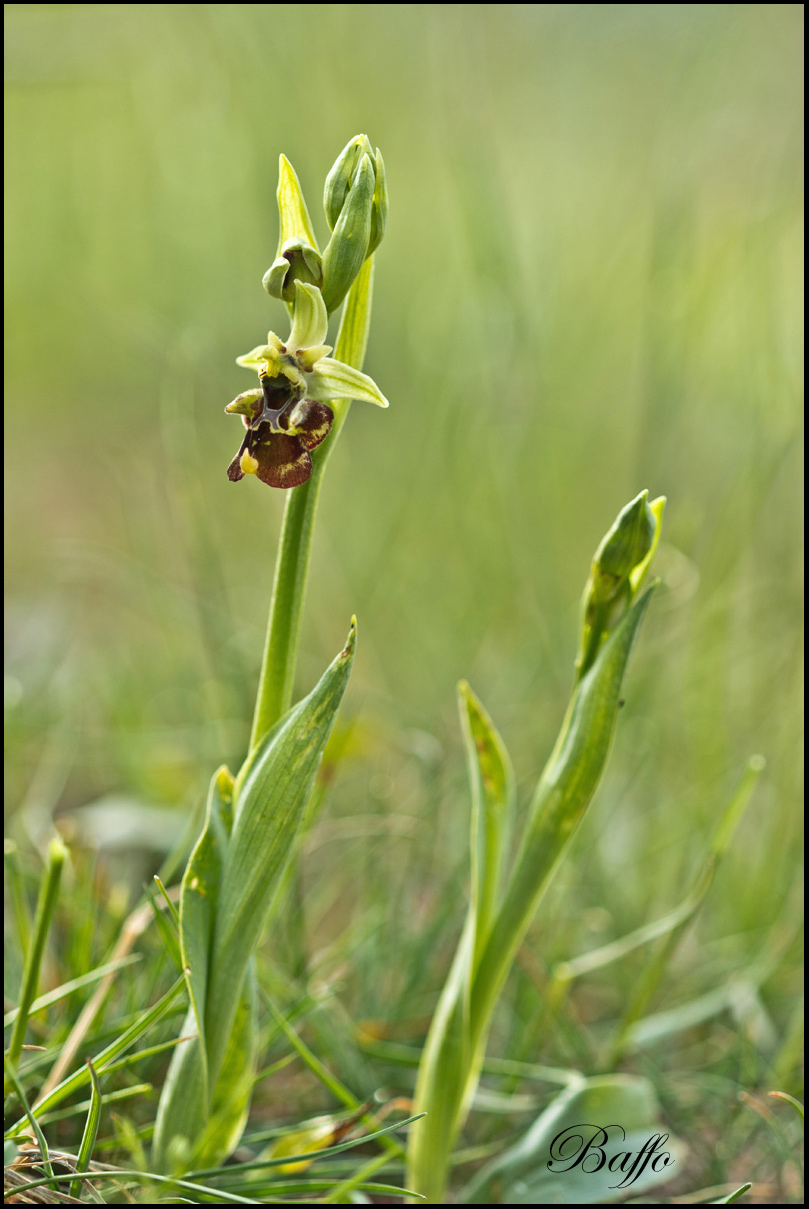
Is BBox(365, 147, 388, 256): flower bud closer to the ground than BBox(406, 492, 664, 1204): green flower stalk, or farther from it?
farther from it

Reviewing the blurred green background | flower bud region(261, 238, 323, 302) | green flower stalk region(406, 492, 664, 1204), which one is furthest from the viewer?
the blurred green background

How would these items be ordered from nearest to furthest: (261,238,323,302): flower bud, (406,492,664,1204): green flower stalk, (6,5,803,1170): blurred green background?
(261,238,323,302): flower bud < (406,492,664,1204): green flower stalk < (6,5,803,1170): blurred green background

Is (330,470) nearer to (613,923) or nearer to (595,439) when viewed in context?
(595,439)

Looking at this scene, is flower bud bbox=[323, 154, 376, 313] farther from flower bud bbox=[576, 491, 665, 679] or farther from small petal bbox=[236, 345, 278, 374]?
flower bud bbox=[576, 491, 665, 679]

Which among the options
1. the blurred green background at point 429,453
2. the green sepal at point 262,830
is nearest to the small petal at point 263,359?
the green sepal at point 262,830

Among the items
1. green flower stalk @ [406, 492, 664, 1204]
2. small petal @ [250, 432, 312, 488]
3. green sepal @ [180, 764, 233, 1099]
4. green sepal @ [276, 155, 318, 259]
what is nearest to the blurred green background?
green flower stalk @ [406, 492, 664, 1204]

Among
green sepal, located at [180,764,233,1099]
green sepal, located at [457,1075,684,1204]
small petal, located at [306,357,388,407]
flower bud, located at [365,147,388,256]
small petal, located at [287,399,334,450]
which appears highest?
flower bud, located at [365,147,388,256]

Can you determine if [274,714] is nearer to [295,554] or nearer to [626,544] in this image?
[295,554]

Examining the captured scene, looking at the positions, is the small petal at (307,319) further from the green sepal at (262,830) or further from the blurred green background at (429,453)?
the blurred green background at (429,453)
